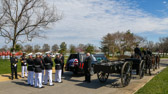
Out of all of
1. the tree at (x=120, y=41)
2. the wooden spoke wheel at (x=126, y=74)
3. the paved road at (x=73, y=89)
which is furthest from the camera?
the tree at (x=120, y=41)

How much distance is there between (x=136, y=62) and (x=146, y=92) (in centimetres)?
367

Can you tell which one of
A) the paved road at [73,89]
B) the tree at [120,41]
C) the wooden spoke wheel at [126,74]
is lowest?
the paved road at [73,89]

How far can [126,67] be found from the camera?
28.4 feet

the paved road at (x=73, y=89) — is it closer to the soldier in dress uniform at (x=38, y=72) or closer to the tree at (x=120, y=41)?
the soldier in dress uniform at (x=38, y=72)

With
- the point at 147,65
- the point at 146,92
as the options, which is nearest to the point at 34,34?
the point at 147,65

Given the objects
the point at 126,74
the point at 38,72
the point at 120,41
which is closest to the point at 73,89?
the point at 38,72

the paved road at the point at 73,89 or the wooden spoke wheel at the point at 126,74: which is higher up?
the wooden spoke wheel at the point at 126,74

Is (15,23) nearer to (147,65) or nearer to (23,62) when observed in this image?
(23,62)

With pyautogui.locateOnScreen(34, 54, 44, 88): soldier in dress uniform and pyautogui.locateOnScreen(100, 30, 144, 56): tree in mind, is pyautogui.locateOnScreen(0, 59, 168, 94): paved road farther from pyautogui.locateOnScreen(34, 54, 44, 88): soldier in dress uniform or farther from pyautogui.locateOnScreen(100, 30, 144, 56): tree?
pyautogui.locateOnScreen(100, 30, 144, 56): tree

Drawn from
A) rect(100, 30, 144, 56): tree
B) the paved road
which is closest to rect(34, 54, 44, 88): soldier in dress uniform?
the paved road

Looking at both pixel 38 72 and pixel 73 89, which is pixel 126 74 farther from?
pixel 38 72

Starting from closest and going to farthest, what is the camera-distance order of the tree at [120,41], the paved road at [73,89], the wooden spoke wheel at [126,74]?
1. the paved road at [73,89]
2. the wooden spoke wheel at [126,74]
3. the tree at [120,41]

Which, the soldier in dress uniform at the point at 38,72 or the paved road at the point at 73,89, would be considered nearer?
the paved road at the point at 73,89

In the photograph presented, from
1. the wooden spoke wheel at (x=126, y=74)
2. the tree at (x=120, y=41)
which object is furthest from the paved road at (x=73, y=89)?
the tree at (x=120, y=41)
